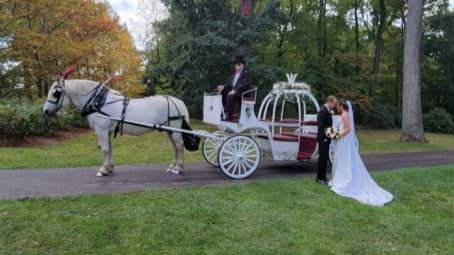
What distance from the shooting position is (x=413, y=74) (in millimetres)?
14727

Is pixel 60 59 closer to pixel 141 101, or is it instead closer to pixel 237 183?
pixel 141 101

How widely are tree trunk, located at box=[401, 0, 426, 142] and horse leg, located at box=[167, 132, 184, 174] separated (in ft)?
35.4

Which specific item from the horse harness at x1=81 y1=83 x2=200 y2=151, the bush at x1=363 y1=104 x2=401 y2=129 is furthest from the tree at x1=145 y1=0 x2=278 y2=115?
the bush at x1=363 y1=104 x2=401 y2=129

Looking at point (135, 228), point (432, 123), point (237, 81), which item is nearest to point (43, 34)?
point (237, 81)

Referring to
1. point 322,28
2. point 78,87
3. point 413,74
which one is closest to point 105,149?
point 78,87

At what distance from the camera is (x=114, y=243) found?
166 inches

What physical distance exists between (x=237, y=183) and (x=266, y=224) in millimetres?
1805

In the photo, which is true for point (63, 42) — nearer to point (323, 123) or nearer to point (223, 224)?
point (323, 123)

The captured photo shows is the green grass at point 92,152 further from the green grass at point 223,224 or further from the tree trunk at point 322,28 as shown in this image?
the tree trunk at point 322,28

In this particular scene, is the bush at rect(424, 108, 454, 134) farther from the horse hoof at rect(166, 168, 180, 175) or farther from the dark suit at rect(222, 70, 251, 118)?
the horse hoof at rect(166, 168, 180, 175)

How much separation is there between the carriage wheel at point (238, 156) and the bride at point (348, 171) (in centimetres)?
149

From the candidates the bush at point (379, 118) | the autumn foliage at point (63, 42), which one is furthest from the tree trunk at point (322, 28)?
the autumn foliage at point (63, 42)

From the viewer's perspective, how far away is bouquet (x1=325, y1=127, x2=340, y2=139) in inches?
271

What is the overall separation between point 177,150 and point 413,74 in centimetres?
1128
